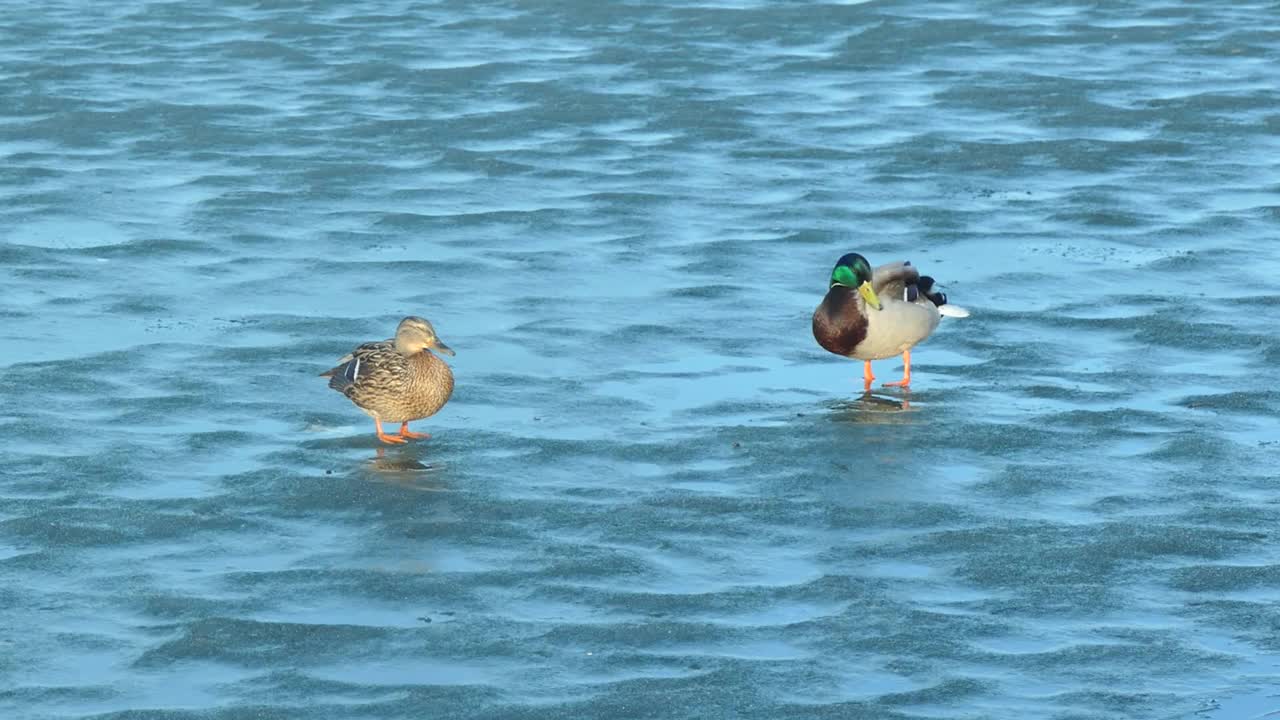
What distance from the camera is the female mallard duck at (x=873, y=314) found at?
12383 millimetres

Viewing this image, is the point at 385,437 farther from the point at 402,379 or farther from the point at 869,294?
the point at 869,294

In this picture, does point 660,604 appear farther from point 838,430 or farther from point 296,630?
point 838,430

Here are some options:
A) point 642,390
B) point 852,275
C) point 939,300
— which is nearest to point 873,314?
point 852,275

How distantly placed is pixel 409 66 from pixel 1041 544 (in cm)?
1404

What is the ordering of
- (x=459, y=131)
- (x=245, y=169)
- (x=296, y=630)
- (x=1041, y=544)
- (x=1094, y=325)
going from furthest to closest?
(x=459, y=131) → (x=245, y=169) → (x=1094, y=325) → (x=1041, y=544) → (x=296, y=630)

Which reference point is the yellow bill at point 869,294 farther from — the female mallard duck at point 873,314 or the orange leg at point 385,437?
the orange leg at point 385,437

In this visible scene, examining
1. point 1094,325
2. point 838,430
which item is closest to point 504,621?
point 838,430

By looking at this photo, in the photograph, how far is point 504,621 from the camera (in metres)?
9.08

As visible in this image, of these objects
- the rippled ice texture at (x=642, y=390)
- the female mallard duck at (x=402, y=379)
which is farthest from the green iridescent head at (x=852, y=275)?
the female mallard duck at (x=402, y=379)

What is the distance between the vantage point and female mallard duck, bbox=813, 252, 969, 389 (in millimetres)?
12383

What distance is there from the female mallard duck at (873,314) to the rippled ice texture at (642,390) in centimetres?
28

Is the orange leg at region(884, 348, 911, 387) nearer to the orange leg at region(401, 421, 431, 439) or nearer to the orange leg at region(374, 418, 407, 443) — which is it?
the orange leg at region(401, 421, 431, 439)

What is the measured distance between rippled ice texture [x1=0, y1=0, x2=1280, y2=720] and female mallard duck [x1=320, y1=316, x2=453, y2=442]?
0.81 ft

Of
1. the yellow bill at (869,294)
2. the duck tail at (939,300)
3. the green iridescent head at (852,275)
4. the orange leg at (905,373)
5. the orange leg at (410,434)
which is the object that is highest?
the green iridescent head at (852,275)
